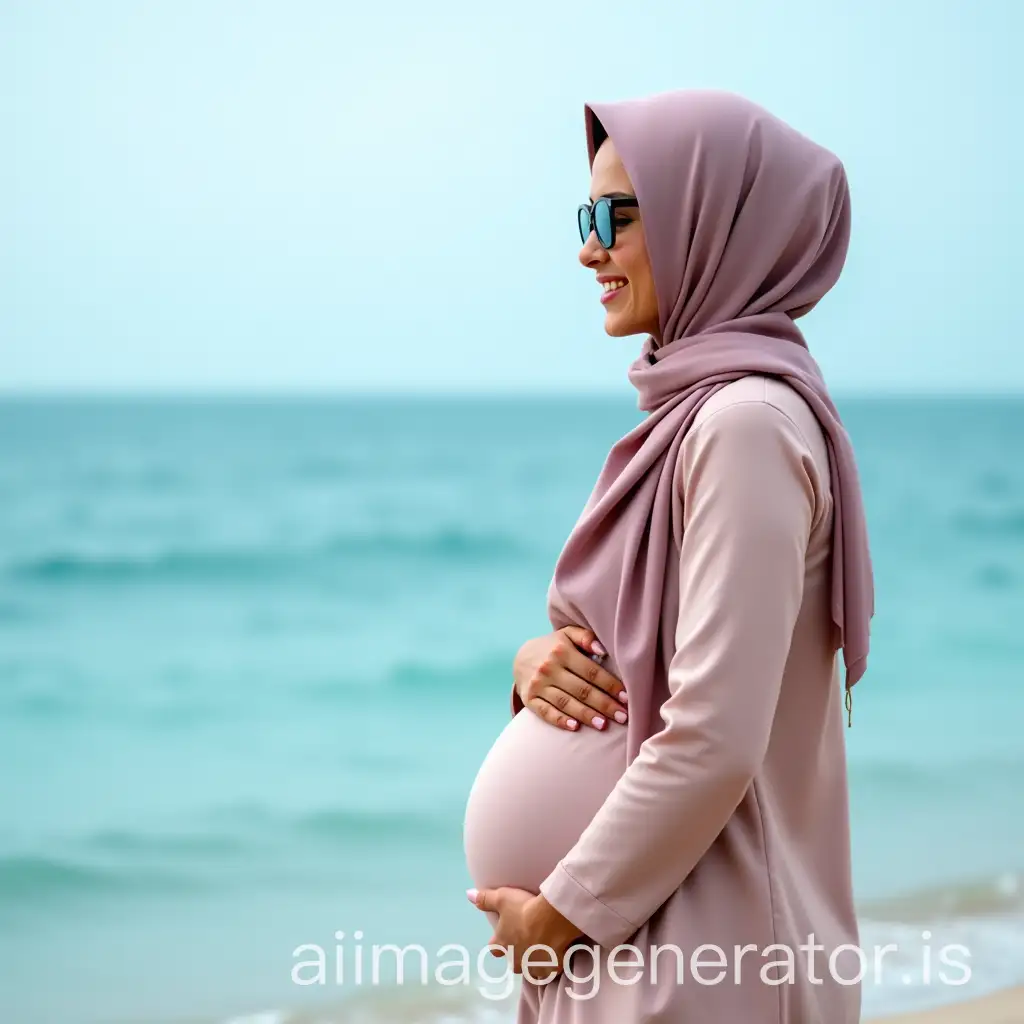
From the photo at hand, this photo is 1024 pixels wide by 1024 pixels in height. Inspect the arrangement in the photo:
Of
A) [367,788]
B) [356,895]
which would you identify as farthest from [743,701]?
[367,788]

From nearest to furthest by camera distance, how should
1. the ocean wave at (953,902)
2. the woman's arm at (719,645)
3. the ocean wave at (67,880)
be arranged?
the woman's arm at (719,645) → the ocean wave at (953,902) → the ocean wave at (67,880)

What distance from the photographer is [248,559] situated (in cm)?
1344

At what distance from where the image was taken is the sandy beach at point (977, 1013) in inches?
118

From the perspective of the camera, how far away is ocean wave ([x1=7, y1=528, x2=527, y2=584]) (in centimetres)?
1265

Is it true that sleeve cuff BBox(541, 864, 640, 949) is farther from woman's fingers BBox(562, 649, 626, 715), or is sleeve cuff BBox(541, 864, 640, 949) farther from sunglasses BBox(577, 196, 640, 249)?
sunglasses BBox(577, 196, 640, 249)

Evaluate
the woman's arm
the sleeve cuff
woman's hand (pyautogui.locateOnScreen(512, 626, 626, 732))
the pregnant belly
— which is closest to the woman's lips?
the woman's arm

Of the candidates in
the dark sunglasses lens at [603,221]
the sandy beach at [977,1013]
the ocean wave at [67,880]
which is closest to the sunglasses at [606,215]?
the dark sunglasses lens at [603,221]

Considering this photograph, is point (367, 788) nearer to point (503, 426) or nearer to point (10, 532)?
point (10, 532)

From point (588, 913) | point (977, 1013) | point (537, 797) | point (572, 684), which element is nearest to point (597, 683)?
point (572, 684)

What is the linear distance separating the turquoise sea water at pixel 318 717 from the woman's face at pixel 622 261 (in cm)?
54

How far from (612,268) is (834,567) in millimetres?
427

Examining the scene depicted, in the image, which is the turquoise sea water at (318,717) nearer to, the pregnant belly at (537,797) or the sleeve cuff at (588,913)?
the pregnant belly at (537,797)

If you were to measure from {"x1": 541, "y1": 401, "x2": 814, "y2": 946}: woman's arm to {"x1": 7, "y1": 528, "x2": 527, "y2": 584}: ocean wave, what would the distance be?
1130 centimetres

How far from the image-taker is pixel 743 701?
53.0 inches
